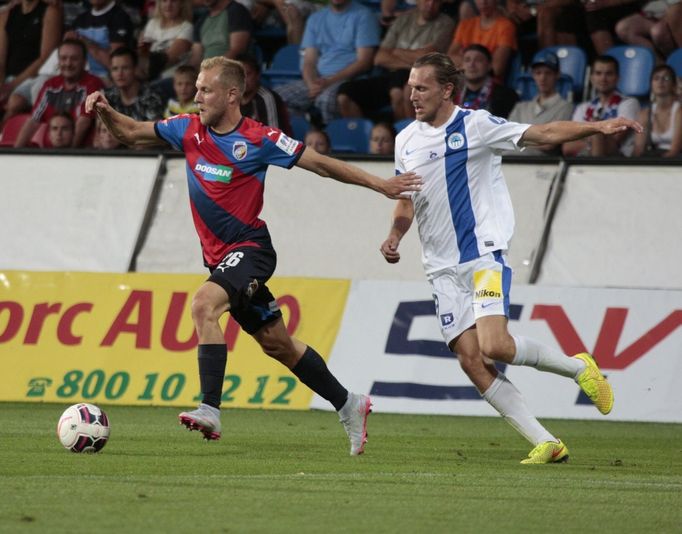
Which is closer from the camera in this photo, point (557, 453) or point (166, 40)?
point (557, 453)

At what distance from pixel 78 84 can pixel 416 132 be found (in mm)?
8255

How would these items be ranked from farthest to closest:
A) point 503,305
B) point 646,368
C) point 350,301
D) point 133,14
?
point 133,14
point 350,301
point 646,368
point 503,305

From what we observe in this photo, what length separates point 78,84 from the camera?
16156 mm

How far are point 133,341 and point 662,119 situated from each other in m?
5.27

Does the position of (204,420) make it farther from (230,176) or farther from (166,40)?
(166,40)

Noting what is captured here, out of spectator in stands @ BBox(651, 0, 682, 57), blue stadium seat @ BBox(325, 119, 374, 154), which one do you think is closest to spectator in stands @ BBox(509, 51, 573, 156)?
spectator in stands @ BBox(651, 0, 682, 57)

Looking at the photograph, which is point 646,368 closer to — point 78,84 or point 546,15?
point 546,15

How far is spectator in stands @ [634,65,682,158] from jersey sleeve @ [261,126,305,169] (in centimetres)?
556

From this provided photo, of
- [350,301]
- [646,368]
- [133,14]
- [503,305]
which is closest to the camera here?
[503,305]

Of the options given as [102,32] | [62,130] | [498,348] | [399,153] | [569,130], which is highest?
[569,130]

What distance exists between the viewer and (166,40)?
1681 cm

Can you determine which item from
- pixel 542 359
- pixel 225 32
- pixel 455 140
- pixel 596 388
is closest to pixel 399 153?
pixel 455 140

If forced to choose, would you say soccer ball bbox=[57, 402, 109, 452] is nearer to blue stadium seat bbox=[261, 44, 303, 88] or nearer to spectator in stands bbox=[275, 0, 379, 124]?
spectator in stands bbox=[275, 0, 379, 124]

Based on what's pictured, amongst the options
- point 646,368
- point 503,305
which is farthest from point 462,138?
point 646,368
